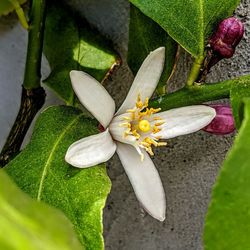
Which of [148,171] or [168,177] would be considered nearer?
[148,171]

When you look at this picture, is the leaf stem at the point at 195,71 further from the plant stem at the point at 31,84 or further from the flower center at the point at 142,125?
the plant stem at the point at 31,84

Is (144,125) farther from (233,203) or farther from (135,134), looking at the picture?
(233,203)

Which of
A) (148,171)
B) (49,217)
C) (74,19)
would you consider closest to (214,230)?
(49,217)

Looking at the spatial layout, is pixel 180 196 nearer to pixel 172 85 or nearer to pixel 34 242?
pixel 172 85

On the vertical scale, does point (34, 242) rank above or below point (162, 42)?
above

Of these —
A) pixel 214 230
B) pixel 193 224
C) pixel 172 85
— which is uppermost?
pixel 214 230

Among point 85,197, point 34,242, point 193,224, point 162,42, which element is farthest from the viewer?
point 193,224
